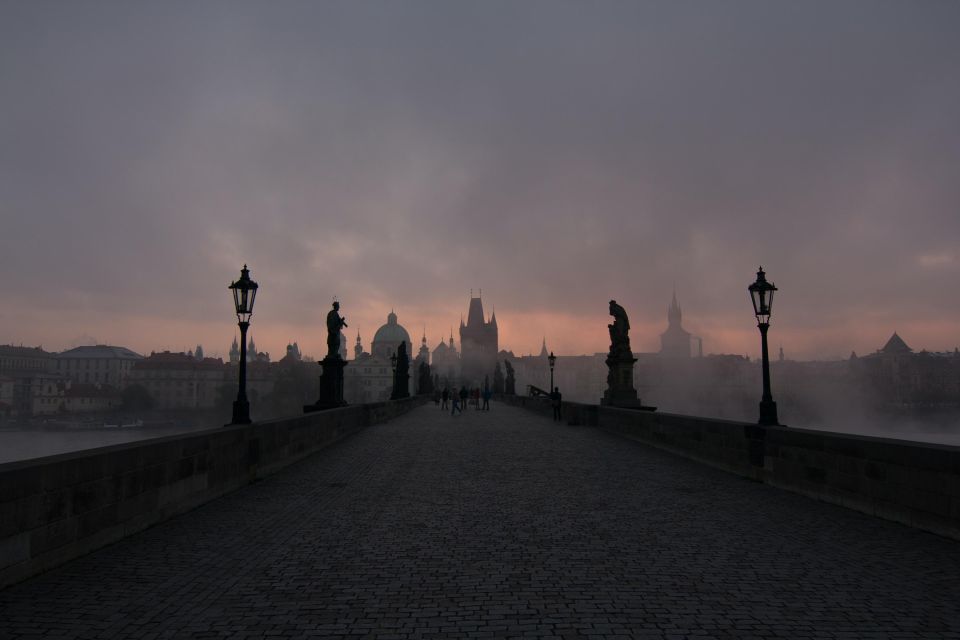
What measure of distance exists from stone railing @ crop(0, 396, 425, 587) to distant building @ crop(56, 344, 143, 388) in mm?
197542

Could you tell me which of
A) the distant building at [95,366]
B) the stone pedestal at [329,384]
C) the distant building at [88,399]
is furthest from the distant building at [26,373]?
the stone pedestal at [329,384]

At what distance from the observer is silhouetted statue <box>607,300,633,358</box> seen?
1104 inches

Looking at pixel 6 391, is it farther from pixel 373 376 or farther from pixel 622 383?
pixel 622 383

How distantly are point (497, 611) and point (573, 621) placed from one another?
580 millimetres

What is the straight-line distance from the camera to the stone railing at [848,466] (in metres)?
7.38

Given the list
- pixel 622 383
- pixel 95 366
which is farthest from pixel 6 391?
pixel 622 383

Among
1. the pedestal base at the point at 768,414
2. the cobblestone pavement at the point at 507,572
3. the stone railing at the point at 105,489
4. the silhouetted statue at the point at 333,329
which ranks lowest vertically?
the cobblestone pavement at the point at 507,572

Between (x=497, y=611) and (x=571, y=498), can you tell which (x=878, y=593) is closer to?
(x=497, y=611)

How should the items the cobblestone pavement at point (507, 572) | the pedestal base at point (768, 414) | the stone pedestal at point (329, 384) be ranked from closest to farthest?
1. the cobblestone pavement at point (507, 572)
2. the pedestal base at point (768, 414)
3. the stone pedestal at point (329, 384)

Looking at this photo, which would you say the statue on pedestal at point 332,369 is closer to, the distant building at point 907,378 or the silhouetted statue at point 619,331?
the silhouetted statue at point 619,331

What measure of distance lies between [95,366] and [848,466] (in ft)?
698

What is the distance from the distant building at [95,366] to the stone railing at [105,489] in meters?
198

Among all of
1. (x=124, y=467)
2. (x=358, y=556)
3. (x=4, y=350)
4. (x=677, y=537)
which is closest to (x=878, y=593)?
(x=677, y=537)

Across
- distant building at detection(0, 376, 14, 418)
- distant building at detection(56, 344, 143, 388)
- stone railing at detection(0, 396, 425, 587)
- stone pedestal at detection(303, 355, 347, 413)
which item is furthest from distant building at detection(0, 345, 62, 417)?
stone railing at detection(0, 396, 425, 587)
